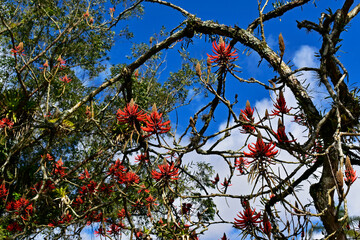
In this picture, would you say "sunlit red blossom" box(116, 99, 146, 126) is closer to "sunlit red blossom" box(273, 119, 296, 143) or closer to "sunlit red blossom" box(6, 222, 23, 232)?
"sunlit red blossom" box(273, 119, 296, 143)

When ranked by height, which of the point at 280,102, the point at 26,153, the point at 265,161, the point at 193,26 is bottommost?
the point at 265,161

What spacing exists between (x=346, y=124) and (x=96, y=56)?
346 inches

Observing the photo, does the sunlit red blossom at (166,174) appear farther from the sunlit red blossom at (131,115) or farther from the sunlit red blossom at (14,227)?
the sunlit red blossom at (14,227)

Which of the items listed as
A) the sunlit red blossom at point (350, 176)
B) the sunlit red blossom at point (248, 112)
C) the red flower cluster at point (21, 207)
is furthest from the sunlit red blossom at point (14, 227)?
the sunlit red blossom at point (350, 176)

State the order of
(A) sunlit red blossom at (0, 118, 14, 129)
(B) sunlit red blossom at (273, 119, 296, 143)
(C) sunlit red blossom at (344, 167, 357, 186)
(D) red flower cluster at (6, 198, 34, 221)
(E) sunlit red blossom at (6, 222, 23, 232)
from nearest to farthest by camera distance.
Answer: (C) sunlit red blossom at (344, 167, 357, 186)
(B) sunlit red blossom at (273, 119, 296, 143)
(D) red flower cluster at (6, 198, 34, 221)
(A) sunlit red blossom at (0, 118, 14, 129)
(E) sunlit red blossom at (6, 222, 23, 232)

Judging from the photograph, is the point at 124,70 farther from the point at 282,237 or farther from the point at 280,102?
the point at 282,237

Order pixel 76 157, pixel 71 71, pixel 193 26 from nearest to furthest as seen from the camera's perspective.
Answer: pixel 193 26 → pixel 76 157 → pixel 71 71

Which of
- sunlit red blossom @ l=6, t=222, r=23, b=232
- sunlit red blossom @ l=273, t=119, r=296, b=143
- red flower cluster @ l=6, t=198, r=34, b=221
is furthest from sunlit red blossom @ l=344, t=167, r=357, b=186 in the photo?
sunlit red blossom @ l=6, t=222, r=23, b=232

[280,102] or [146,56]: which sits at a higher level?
[146,56]

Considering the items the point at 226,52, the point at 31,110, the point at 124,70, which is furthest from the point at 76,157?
the point at 226,52

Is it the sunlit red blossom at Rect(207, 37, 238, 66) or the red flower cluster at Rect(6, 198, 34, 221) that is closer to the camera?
the sunlit red blossom at Rect(207, 37, 238, 66)

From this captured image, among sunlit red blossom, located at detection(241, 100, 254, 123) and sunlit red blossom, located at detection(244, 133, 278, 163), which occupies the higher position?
sunlit red blossom, located at detection(241, 100, 254, 123)

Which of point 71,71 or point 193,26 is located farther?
point 71,71

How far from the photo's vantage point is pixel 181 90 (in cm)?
944
